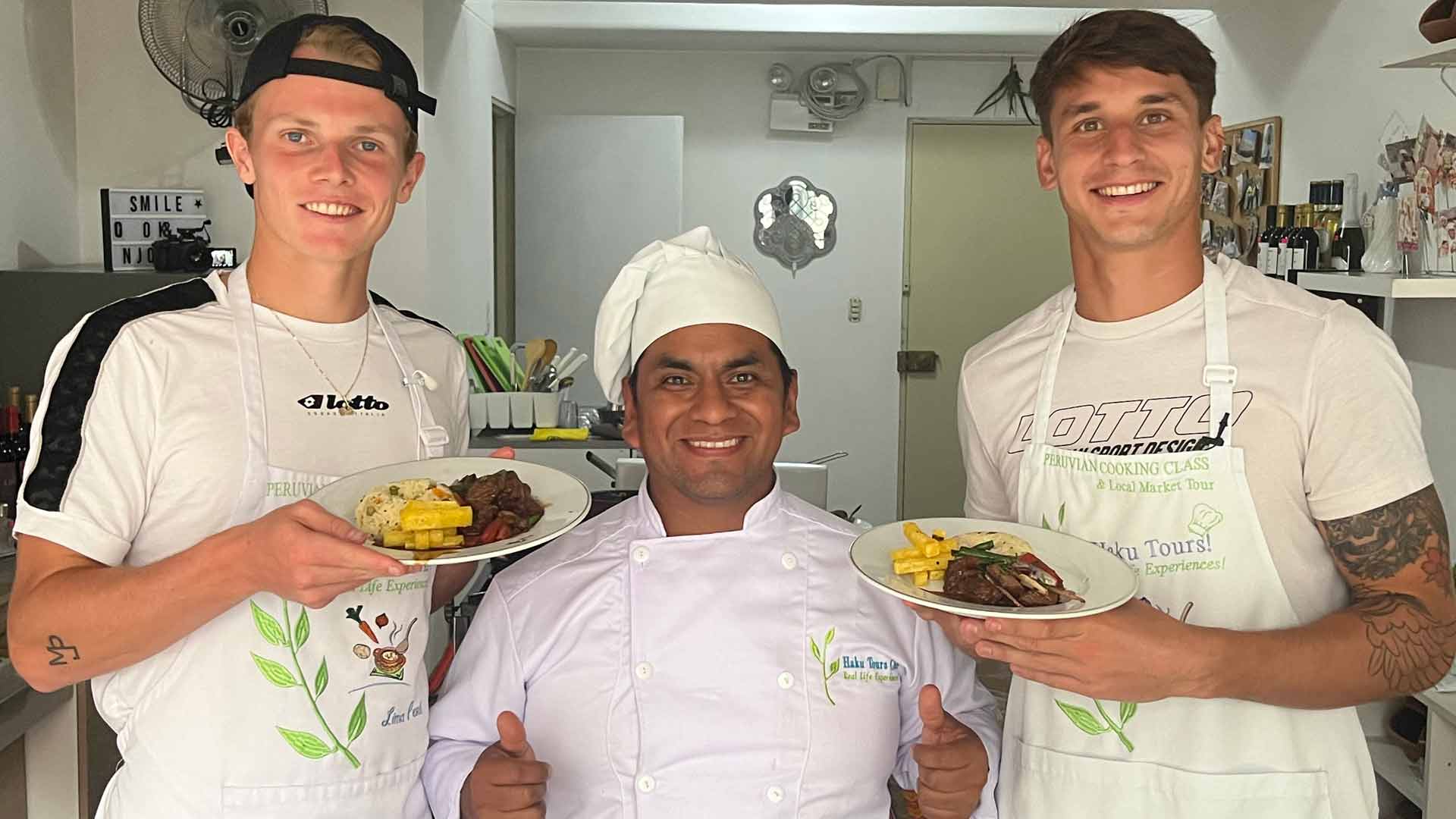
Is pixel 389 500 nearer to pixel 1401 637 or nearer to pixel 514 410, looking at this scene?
pixel 1401 637

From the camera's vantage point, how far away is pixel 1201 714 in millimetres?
1570

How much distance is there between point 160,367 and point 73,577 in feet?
0.84

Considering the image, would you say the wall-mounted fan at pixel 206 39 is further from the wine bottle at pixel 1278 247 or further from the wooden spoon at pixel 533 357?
the wine bottle at pixel 1278 247

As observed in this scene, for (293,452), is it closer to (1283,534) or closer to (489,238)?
(1283,534)

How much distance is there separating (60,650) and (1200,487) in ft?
4.40

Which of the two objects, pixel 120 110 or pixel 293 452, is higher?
pixel 120 110

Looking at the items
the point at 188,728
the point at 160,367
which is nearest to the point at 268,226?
the point at 160,367

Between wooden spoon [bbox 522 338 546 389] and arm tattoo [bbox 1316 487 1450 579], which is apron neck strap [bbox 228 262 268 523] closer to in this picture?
arm tattoo [bbox 1316 487 1450 579]

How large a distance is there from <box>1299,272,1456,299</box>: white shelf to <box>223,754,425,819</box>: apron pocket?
7.64ft

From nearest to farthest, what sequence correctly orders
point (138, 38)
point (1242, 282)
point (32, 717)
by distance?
point (1242, 282) < point (32, 717) < point (138, 38)

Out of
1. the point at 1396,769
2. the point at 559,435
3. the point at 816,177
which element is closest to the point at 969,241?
the point at 816,177

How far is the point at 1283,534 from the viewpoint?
5.12 ft

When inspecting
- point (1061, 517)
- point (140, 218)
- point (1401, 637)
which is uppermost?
point (140, 218)

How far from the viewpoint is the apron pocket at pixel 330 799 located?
145 centimetres
